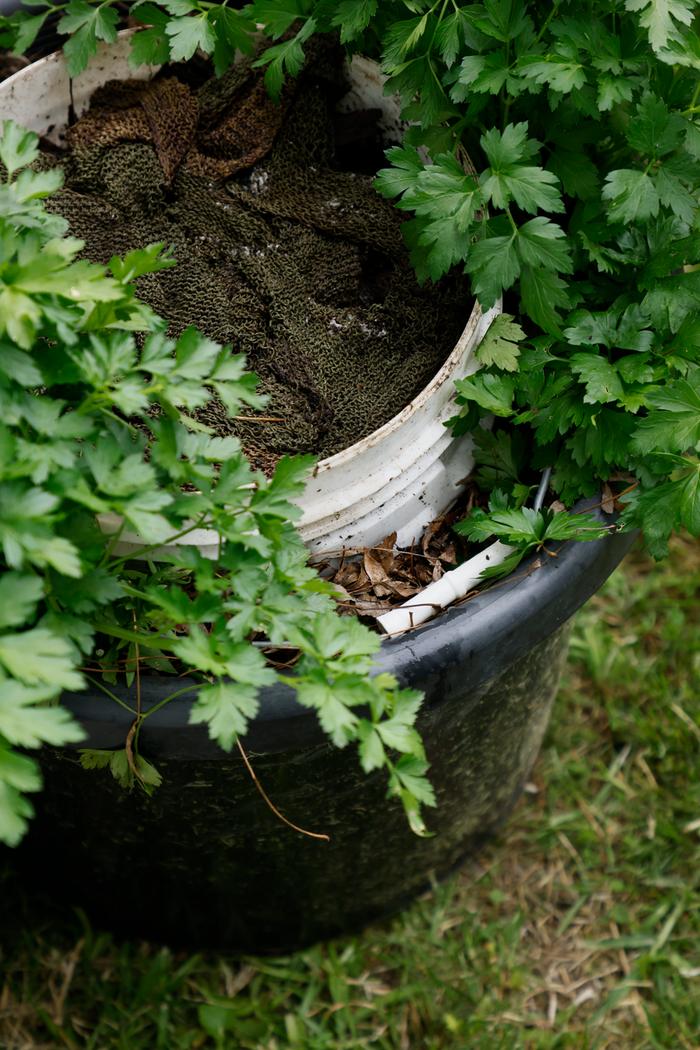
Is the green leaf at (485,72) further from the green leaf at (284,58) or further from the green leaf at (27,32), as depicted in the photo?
the green leaf at (27,32)

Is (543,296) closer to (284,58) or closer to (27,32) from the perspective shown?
(284,58)

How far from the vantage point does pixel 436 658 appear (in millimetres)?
1261

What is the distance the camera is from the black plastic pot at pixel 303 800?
1.26 m

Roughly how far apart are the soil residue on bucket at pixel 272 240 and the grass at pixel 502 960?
1.00 meters

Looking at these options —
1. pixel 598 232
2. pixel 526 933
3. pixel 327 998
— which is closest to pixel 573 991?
pixel 526 933

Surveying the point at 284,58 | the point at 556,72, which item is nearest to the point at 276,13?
the point at 284,58

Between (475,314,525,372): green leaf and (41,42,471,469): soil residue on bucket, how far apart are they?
11 centimetres

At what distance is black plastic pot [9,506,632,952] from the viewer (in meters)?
1.26

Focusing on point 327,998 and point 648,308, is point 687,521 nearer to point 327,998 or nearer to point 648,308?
point 648,308

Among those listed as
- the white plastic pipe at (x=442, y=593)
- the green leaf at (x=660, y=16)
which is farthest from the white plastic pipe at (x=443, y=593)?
the green leaf at (x=660, y=16)

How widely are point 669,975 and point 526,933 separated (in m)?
0.25

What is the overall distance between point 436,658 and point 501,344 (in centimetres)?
43

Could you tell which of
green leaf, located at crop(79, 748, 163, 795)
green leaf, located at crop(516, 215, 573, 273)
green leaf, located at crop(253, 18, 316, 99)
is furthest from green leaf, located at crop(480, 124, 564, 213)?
green leaf, located at crop(79, 748, 163, 795)

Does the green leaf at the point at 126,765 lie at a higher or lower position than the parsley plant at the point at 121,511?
lower
